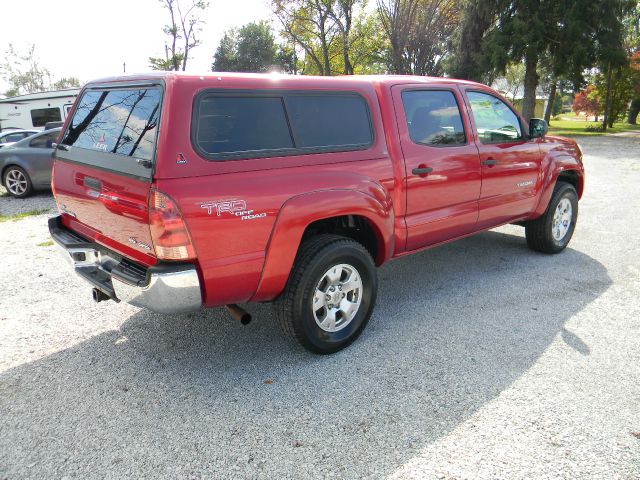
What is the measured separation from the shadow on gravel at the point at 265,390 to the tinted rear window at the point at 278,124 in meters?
1.46

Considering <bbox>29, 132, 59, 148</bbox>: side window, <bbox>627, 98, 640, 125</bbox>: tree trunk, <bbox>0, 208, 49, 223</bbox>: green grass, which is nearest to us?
<bbox>0, 208, 49, 223</bbox>: green grass

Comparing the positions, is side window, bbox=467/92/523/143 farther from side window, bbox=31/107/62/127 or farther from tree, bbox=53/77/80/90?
tree, bbox=53/77/80/90

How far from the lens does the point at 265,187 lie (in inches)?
114

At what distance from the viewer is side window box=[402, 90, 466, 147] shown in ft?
12.9

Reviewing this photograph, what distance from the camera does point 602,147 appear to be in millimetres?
18828

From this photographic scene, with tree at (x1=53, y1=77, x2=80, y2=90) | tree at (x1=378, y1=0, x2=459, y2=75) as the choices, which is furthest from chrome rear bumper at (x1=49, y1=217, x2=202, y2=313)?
tree at (x1=53, y1=77, x2=80, y2=90)

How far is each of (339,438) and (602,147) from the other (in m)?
20.0

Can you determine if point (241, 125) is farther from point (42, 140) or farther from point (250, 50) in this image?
point (250, 50)

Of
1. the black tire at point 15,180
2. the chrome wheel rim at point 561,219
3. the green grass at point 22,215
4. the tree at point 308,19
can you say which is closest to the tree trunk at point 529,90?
the tree at point 308,19

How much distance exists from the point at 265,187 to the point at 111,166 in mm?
973

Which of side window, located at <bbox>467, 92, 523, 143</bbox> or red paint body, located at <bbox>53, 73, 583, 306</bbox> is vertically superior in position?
side window, located at <bbox>467, 92, 523, 143</bbox>

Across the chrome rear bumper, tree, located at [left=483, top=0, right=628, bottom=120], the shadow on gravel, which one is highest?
tree, located at [left=483, top=0, right=628, bottom=120]

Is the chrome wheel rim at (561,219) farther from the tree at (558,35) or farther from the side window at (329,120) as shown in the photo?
the tree at (558,35)

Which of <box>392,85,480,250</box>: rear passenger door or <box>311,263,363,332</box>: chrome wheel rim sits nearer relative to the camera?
<box>311,263,363,332</box>: chrome wheel rim
